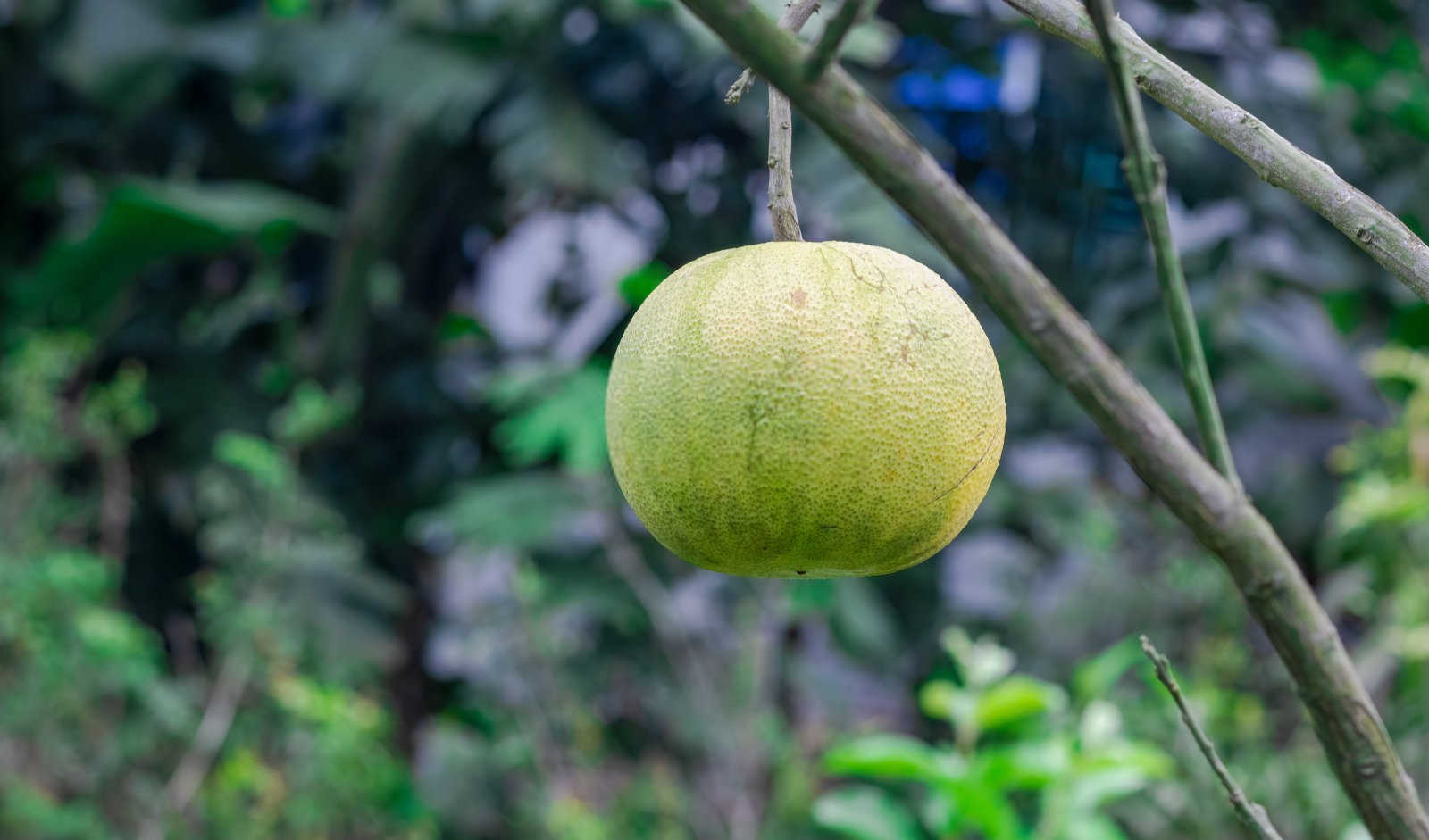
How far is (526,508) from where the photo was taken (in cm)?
179

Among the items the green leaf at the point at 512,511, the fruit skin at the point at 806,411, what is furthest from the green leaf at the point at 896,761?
the fruit skin at the point at 806,411

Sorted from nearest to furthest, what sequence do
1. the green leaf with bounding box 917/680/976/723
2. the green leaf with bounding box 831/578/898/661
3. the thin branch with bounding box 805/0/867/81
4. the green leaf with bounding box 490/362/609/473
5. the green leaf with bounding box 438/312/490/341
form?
the thin branch with bounding box 805/0/867/81
the green leaf with bounding box 917/680/976/723
the green leaf with bounding box 490/362/609/473
the green leaf with bounding box 831/578/898/661
the green leaf with bounding box 438/312/490/341

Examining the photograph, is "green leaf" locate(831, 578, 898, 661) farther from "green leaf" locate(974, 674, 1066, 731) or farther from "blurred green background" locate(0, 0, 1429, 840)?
"green leaf" locate(974, 674, 1066, 731)

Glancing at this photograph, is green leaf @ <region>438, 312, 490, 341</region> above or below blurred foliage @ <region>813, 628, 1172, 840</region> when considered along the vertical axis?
below

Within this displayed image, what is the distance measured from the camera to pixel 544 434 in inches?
64.0

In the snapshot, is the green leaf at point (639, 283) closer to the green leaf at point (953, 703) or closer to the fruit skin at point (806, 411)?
the green leaf at point (953, 703)

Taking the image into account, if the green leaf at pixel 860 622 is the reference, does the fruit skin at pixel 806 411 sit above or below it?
above

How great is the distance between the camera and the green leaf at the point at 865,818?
3.84 ft

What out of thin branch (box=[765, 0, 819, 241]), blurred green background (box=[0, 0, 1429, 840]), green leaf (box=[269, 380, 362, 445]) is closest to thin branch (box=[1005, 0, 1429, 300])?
thin branch (box=[765, 0, 819, 241])

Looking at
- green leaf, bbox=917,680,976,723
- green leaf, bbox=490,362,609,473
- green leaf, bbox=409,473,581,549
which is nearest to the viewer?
green leaf, bbox=917,680,976,723

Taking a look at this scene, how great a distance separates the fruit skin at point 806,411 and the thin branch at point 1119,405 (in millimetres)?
118

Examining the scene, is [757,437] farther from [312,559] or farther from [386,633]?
[386,633]

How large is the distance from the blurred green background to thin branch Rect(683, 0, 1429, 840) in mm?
991

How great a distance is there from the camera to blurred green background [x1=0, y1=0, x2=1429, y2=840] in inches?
Answer: 66.1
